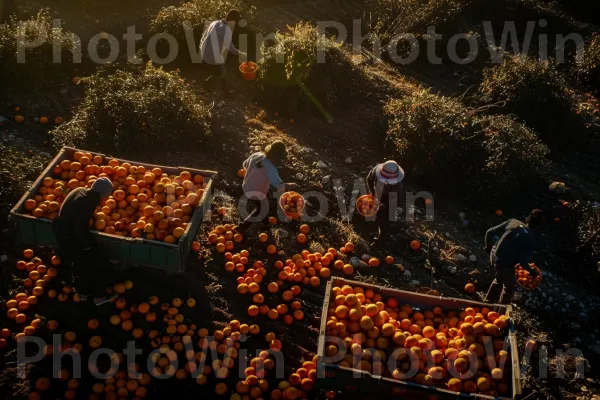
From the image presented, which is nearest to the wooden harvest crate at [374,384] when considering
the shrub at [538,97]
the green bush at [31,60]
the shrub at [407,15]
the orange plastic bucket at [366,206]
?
the orange plastic bucket at [366,206]

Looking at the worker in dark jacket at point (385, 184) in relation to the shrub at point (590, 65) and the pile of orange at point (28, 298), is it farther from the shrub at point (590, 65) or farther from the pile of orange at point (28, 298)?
the shrub at point (590, 65)

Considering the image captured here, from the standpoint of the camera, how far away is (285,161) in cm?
893

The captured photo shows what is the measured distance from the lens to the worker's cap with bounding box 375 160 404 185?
6.89 meters

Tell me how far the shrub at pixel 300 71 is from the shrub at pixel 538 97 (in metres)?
3.24

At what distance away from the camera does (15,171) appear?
24.6 feet

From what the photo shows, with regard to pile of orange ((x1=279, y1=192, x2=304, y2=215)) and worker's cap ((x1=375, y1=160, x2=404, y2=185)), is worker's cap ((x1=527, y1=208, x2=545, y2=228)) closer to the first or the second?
worker's cap ((x1=375, y1=160, x2=404, y2=185))

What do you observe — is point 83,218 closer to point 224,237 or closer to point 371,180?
point 224,237

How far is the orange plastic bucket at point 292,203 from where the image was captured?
752 centimetres

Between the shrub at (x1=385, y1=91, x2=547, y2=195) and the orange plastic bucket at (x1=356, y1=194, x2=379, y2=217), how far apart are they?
1664 millimetres

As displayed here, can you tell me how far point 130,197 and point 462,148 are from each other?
18.4 feet

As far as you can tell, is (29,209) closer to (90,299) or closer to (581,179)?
(90,299)

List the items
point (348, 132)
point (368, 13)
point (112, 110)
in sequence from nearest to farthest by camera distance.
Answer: point (112, 110) → point (348, 132) → point (368, 13)

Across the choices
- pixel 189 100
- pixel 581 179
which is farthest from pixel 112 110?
pixel 581 179

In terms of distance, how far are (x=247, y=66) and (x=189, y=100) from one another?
5.47 ft
